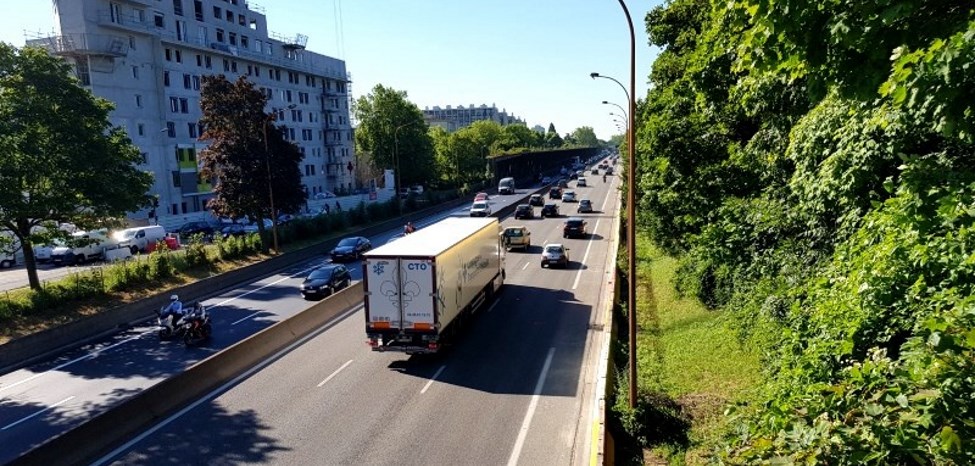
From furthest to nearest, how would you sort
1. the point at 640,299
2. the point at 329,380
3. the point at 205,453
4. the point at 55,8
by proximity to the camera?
the point at 55,8
the point at 640,299
the point at 329,380
the point at 205,453

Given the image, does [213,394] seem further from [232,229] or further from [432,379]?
[232,229]

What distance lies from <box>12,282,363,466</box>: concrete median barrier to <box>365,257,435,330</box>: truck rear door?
3930mm

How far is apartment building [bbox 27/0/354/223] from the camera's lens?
5600 cm

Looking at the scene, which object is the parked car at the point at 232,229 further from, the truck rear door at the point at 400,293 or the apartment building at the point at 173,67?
the truck rear door at the point at 400,293

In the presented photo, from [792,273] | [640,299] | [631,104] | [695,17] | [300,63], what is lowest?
[640,299]

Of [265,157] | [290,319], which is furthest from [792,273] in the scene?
[265,157]

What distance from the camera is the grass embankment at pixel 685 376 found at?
12.7 m

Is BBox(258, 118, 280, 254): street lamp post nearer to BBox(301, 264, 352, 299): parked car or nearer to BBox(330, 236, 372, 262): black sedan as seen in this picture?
BBox(330, 236, 372, 262): black sedan

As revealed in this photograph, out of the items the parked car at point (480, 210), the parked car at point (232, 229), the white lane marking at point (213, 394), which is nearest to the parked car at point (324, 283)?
the white lane marking at point (213, 394)

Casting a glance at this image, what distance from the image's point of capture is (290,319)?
69.6 ft

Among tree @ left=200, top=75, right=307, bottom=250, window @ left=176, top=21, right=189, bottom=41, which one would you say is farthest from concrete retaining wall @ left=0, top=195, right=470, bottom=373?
window @ left=176, top=21, right=189, bottom=41

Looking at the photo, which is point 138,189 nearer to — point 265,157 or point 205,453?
point 265,157

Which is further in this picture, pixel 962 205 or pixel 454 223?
pixel 454 223

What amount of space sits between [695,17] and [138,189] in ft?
87.5
